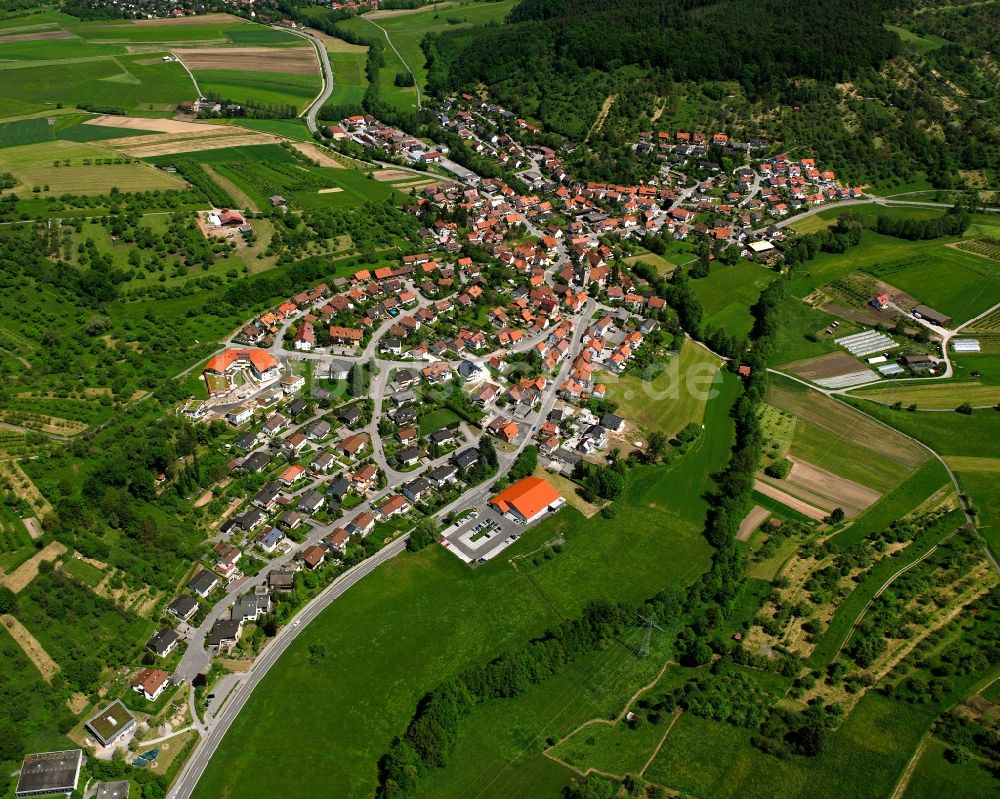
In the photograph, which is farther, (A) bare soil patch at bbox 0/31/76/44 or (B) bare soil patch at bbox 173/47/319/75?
(A) bare soil patch at bbox 0/31/76/44

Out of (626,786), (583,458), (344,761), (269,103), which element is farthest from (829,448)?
(269,103)

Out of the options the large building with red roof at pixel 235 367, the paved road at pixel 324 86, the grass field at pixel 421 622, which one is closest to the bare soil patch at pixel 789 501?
the grass field at pixel 421 622

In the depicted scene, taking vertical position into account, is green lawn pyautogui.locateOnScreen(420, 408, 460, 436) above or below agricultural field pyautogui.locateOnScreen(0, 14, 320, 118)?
below

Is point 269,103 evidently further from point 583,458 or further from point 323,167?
point 583,458

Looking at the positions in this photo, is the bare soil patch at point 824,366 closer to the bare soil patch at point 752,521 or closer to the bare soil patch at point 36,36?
the bare soil patch at point 752,521

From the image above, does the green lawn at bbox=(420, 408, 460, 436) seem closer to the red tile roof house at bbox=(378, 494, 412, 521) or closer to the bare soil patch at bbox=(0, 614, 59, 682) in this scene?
the red tile roof house at bbox=(378, 494, 412, 521)

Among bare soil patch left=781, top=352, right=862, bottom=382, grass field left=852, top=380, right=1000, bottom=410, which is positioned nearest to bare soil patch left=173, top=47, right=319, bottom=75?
bare soil patch left=781, top=352, right=862, bottom=382
